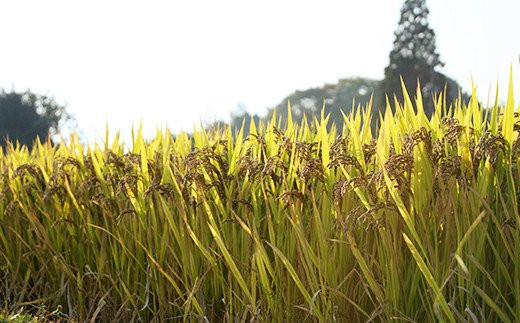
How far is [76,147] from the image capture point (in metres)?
4.29

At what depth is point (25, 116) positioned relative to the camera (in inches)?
1123

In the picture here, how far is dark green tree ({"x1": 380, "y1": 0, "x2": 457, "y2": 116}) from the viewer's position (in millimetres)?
29875

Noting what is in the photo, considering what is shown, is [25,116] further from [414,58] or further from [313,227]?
[313,227]

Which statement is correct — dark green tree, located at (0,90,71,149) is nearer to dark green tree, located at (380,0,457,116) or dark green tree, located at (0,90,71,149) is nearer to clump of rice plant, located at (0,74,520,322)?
dark green tree, located at (380,0,457,116)

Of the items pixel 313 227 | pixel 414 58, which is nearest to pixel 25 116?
pixel 414 58

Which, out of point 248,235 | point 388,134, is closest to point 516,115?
point 388,134

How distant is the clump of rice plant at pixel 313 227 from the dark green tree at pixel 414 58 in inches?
1062

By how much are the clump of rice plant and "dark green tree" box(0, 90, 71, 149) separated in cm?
2575

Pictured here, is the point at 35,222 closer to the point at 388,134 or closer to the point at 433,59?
the point at 388,134

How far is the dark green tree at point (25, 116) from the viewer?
93.0ft

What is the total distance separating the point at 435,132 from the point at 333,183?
435mm

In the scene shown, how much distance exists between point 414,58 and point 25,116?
678 inches

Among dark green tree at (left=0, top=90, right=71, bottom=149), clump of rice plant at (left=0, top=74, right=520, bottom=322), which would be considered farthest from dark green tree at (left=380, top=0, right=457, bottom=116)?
clump of rice plant at (left=0, top=74, right=520, bottom=322)

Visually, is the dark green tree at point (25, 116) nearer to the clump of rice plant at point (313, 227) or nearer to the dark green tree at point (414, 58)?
the dark green tree at point (414, 58)
